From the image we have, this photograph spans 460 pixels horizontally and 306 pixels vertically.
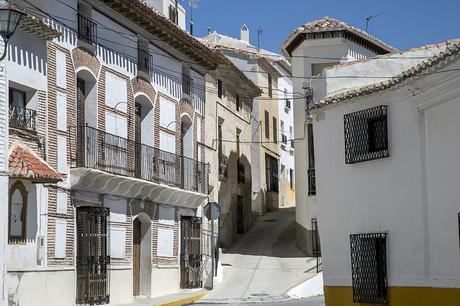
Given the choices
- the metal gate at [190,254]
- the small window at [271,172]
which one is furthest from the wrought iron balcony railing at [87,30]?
the small window at [271,172]

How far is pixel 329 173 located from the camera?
18438 mm

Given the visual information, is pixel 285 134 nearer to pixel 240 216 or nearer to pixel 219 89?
pixel 240 216

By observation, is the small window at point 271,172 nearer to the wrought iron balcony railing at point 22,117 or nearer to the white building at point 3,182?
the wrought iron balcony railing at point 22,117

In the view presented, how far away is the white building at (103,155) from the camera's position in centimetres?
1689

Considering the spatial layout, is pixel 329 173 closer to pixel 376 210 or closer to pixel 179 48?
pixel 376 210

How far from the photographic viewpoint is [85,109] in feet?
67.1

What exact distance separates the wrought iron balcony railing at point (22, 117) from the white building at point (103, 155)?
3 cm

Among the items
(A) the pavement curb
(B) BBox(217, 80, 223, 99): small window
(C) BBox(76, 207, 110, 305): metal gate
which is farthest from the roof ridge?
(B) BBox(217, 80, 223, 99): small window

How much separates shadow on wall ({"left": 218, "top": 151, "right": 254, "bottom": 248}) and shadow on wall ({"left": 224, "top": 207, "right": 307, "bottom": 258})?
377 mm

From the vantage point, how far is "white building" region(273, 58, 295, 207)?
150 feet

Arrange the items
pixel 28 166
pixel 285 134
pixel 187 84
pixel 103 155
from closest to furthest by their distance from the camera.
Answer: pixel 28 166 → pixel 103 155 → pixel 187 84 → pixel 285 134

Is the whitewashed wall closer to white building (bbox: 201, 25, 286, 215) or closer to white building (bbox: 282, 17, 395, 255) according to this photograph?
white building (bbox: 282, 17, 395, 255)

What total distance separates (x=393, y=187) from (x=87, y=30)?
843 cm

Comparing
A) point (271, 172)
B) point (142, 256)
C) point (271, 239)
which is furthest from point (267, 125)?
point (142, 256)
